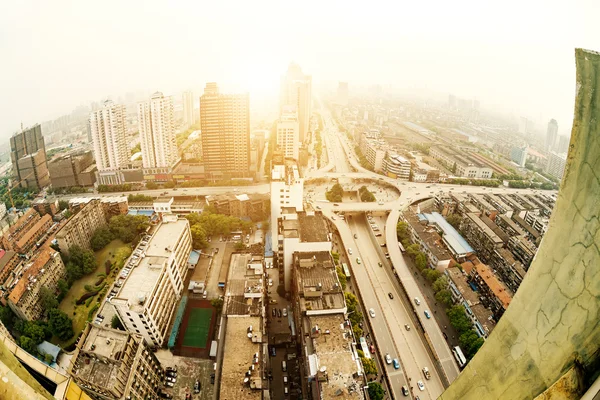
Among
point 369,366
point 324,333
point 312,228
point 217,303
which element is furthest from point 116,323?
point 369,366

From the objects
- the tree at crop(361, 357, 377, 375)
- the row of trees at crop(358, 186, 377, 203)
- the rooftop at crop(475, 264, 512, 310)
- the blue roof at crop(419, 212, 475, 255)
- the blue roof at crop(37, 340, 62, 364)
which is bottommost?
the blue roof at crop(37, 340, 62, 364)

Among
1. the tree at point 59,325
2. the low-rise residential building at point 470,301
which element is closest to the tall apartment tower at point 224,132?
the tree at point 59,325

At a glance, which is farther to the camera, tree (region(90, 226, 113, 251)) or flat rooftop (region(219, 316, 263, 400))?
tree (region(90, 226, 113, 251))

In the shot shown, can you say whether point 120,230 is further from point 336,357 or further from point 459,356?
point 459,356

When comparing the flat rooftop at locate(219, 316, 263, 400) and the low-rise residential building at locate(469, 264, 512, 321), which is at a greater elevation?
the flat rooftop at locate(219, 316, 263, 400)

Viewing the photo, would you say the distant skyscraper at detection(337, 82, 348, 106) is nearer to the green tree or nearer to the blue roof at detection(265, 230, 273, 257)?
the blue roof at detection(265, 230, 273, 257)

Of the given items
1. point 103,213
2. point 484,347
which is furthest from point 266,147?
point 484,347

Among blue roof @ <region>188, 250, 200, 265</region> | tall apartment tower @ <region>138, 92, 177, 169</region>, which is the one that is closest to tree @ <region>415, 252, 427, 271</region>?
blue roof @ <region>188, 250, 200, 265</region>
